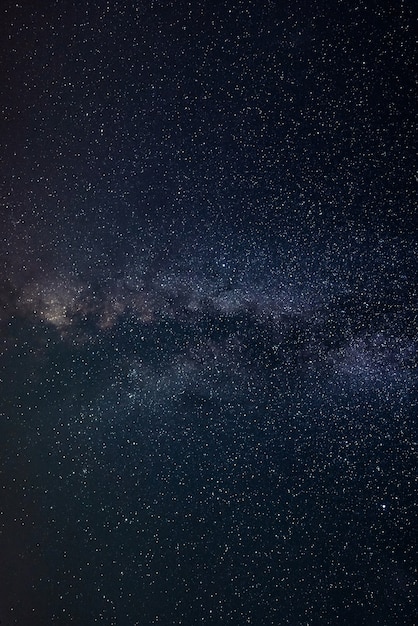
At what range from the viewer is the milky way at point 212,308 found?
770mm

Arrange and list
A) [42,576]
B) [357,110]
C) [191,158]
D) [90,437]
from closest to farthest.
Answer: [357,110] → [191,158] → [90,437] → [42,576]

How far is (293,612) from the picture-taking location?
2.95 feet

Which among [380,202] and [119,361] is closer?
[380,202]

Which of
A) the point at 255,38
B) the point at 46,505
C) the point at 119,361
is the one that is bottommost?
the point at 46,505

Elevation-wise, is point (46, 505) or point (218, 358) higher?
point (218, 358)

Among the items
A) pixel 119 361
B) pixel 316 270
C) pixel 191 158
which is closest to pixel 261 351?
pixel 316 270

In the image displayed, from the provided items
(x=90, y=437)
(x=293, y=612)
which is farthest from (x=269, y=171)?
(x=293, y=612)

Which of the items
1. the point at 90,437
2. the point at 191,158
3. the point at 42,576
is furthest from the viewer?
the point at 42,576

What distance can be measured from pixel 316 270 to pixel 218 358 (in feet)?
0.91

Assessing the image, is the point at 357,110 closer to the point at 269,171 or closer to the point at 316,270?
the point at 269,171

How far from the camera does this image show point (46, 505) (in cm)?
103

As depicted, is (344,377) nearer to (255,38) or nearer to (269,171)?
(269,171)

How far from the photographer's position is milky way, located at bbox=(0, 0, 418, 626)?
30.3 inches

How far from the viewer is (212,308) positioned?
0.89 m
